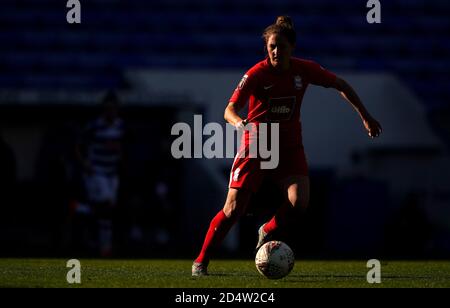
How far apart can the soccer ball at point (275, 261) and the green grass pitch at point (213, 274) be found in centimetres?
7

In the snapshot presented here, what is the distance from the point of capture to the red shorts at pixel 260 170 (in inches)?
337

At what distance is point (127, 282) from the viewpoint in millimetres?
8000

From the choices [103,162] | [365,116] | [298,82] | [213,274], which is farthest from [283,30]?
[103,162]

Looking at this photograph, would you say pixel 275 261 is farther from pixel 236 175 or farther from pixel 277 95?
pixel 277 95

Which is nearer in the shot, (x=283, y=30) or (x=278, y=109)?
(x=283, y=30)

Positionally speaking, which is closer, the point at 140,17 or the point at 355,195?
the point at 355,195

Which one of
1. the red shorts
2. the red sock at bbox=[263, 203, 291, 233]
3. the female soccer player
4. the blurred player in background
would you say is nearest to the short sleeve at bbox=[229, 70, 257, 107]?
the female soccer player

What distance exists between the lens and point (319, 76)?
8.95 meters

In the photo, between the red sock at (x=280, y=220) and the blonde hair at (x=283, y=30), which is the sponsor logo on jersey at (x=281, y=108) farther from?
the red sock at (x=280, y=220)

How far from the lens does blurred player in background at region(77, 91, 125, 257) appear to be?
13.4m

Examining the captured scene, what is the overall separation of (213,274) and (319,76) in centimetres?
173

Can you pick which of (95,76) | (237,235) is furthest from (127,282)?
(95,76)
